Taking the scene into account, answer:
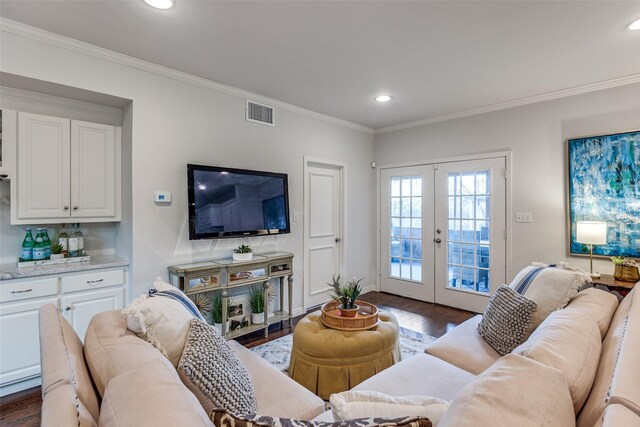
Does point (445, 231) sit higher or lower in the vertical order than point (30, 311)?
higher

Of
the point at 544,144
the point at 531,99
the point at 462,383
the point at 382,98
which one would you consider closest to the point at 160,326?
the point at 462,383

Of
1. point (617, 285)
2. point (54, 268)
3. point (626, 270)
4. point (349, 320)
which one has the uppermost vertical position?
point (54, 268)

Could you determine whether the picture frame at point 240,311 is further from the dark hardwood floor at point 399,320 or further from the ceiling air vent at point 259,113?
the ceiling air vent at point 259,113

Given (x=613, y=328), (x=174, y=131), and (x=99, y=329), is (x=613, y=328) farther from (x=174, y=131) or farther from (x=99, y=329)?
(x=174, y=131)

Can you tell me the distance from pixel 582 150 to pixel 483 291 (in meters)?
1.90

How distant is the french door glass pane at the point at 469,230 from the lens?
12.9ft

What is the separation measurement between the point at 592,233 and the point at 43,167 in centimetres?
475

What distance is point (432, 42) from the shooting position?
A: 238 cm

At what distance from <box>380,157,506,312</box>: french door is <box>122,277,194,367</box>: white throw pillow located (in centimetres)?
369

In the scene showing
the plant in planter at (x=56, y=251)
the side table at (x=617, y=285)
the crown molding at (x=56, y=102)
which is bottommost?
the side table at (x=617, y=285)

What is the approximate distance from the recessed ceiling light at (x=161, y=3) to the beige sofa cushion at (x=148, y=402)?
205 centimetres

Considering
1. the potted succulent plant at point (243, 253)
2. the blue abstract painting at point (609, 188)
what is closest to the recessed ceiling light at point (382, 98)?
the blue abstract painting at point (609, 188)

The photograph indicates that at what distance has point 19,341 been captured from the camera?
7.30 ft

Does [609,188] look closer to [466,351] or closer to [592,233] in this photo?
[592,233]
